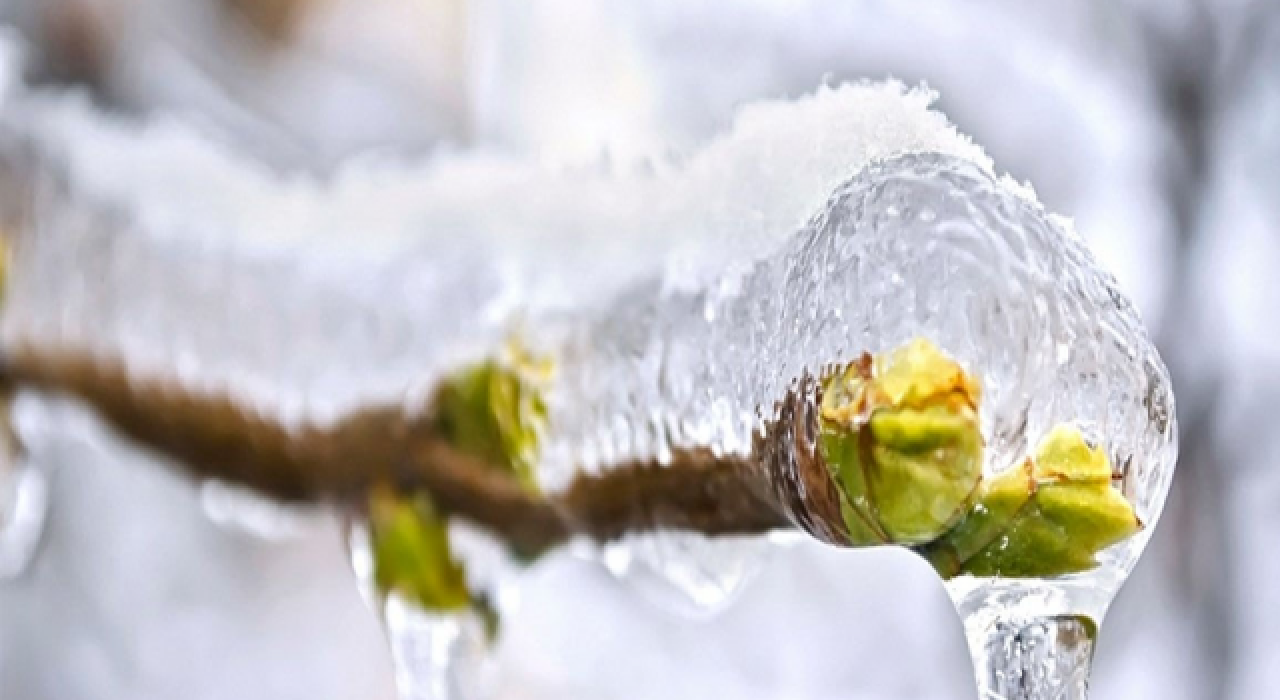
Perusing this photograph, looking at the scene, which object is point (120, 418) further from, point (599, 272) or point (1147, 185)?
point (1147, 185)

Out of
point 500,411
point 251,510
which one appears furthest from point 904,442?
point 251,510

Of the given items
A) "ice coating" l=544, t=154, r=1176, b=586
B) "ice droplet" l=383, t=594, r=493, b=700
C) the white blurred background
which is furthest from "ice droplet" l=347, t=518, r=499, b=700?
the white blurred background

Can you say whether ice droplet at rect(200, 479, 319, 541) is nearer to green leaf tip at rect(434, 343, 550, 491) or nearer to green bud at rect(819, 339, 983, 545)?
green leaf tip at rect(434, 343, 550, 491)

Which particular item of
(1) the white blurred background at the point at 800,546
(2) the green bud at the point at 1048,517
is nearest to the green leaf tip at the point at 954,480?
(2) the green bud at the point at 1048,517

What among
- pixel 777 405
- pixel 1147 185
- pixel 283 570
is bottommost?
pixel 777 405

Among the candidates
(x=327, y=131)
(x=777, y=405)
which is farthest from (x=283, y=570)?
(x=777, y=405)

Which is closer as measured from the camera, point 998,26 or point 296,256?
point 296,256

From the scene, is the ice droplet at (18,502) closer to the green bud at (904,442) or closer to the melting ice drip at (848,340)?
the melting ice drip at (848,340)
